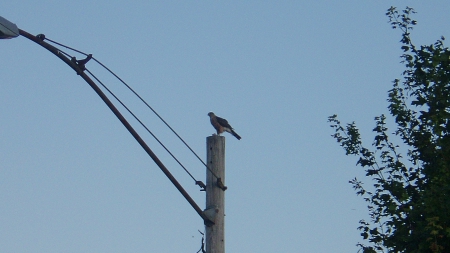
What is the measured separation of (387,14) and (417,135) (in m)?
2.42

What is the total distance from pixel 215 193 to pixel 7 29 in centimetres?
237

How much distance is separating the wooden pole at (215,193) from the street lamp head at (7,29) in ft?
6.81

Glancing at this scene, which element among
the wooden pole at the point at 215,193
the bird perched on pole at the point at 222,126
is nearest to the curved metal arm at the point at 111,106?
the wooden pole at the point at 215,193

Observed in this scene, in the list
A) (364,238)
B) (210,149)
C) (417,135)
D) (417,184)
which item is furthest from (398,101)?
(210,149)

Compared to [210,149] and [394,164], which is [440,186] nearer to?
[394,164]

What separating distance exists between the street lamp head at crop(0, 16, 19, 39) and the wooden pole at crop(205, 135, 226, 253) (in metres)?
2.07

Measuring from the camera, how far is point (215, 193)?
22.5 ft

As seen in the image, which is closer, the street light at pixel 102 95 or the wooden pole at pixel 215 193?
the street light at pixel 102 95

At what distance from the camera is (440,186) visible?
10023 millimetres

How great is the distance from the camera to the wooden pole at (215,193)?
6.73 metres

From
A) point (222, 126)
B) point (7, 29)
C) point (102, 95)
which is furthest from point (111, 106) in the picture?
point (222, 126)

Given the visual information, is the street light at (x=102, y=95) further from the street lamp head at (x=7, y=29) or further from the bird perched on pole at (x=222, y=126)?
the bird perched on pole at (x=222, y=126)

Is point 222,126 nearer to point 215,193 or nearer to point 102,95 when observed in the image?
point 215,193

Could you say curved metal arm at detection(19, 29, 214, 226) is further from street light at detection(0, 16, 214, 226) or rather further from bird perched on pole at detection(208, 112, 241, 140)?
bird perched on pole at detection(208, 112, 241, 140)
